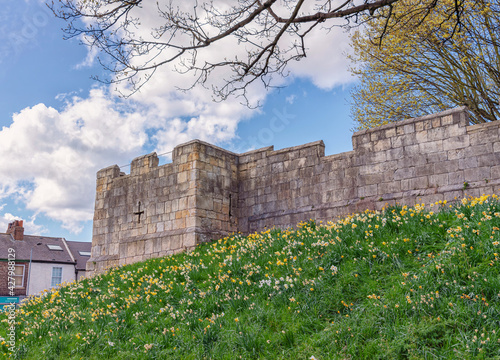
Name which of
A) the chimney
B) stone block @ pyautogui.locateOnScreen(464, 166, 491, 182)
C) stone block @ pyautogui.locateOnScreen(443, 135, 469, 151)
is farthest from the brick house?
stone block @ pyautogui.locateOnScreen(464, 166, 491, 182)

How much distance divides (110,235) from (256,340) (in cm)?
1108

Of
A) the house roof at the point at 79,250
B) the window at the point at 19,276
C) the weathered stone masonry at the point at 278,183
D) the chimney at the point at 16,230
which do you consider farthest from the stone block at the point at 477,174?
the chimney at the point at 16,230

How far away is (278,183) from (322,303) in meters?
7.61

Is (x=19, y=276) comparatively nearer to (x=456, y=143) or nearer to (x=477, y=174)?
(x=456, y=143)

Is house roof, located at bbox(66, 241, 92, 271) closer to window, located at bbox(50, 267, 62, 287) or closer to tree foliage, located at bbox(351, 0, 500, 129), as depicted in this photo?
window, located at bbox(50, 267, 62, 287)

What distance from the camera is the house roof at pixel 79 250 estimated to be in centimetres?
3415

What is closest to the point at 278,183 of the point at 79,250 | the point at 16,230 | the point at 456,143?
the point at 456,143

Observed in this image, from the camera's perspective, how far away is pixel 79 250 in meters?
36.4

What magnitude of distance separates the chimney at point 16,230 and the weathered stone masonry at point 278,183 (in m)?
19.8

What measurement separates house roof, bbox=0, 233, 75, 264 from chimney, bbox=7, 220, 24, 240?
0.29m

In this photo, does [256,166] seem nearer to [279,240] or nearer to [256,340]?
[279,240]

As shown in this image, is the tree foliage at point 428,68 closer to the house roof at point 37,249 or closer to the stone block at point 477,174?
the stone block at point 477,174

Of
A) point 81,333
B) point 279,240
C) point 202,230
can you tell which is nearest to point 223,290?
point 279,240

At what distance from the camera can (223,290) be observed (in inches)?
302
